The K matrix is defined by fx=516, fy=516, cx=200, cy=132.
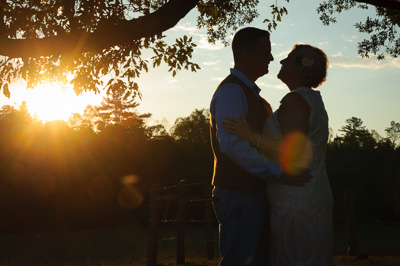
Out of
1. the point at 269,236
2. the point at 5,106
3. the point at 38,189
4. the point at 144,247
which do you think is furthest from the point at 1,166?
the point at 5,106

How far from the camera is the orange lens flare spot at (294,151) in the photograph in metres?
3.91

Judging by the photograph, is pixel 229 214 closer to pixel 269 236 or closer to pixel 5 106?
pixel 269 236

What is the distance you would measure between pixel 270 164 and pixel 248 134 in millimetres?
272

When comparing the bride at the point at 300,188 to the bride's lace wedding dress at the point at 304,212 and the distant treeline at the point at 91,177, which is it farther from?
the distant treeline at the point at 91,177

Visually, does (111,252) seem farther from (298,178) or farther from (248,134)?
(248,134)

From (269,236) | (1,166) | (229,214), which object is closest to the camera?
(229,214)

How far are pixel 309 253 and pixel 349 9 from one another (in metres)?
11.7

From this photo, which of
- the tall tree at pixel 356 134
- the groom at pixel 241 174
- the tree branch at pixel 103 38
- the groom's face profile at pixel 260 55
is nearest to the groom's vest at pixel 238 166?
the groom at pixel 241 174

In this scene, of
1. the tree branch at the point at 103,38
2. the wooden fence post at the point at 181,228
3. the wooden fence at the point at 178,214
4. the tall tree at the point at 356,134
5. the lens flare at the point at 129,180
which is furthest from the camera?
the tall tree at the point at 356,134

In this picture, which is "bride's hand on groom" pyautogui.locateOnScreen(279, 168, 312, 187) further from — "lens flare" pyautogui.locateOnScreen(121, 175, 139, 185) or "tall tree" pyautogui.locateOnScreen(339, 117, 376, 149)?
"tall tree" pyautogui.locateOnScreen(339, 117, 376, 149)

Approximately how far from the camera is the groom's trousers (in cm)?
381

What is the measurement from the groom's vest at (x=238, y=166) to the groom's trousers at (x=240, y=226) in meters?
0.06

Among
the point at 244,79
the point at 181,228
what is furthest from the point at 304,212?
the point at 181,228

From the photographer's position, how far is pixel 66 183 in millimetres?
32156
